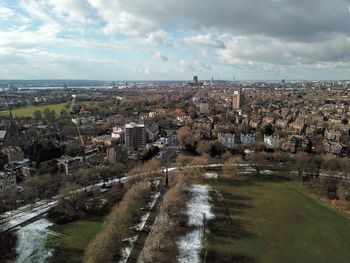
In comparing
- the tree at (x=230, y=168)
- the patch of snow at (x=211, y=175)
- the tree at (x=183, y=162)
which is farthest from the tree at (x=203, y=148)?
the patch of snow at (x=211, y=175)

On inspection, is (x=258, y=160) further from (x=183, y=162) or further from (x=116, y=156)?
(x=116, y=156)

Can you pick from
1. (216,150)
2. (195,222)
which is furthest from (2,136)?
(195,222)

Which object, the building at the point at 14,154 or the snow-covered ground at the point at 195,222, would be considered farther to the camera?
the building at the point at 14,154

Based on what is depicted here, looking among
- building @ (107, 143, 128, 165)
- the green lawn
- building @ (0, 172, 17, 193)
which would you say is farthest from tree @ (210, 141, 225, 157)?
building @ (0, 172, 17, 193)

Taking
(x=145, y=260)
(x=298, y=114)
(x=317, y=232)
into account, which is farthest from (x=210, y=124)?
(x=145, y=260)

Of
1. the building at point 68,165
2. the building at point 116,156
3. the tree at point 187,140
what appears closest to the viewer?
the building at point 68,165

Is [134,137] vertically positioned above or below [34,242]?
above

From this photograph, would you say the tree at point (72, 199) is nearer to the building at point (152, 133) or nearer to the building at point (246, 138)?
the building at point (152, 133)
